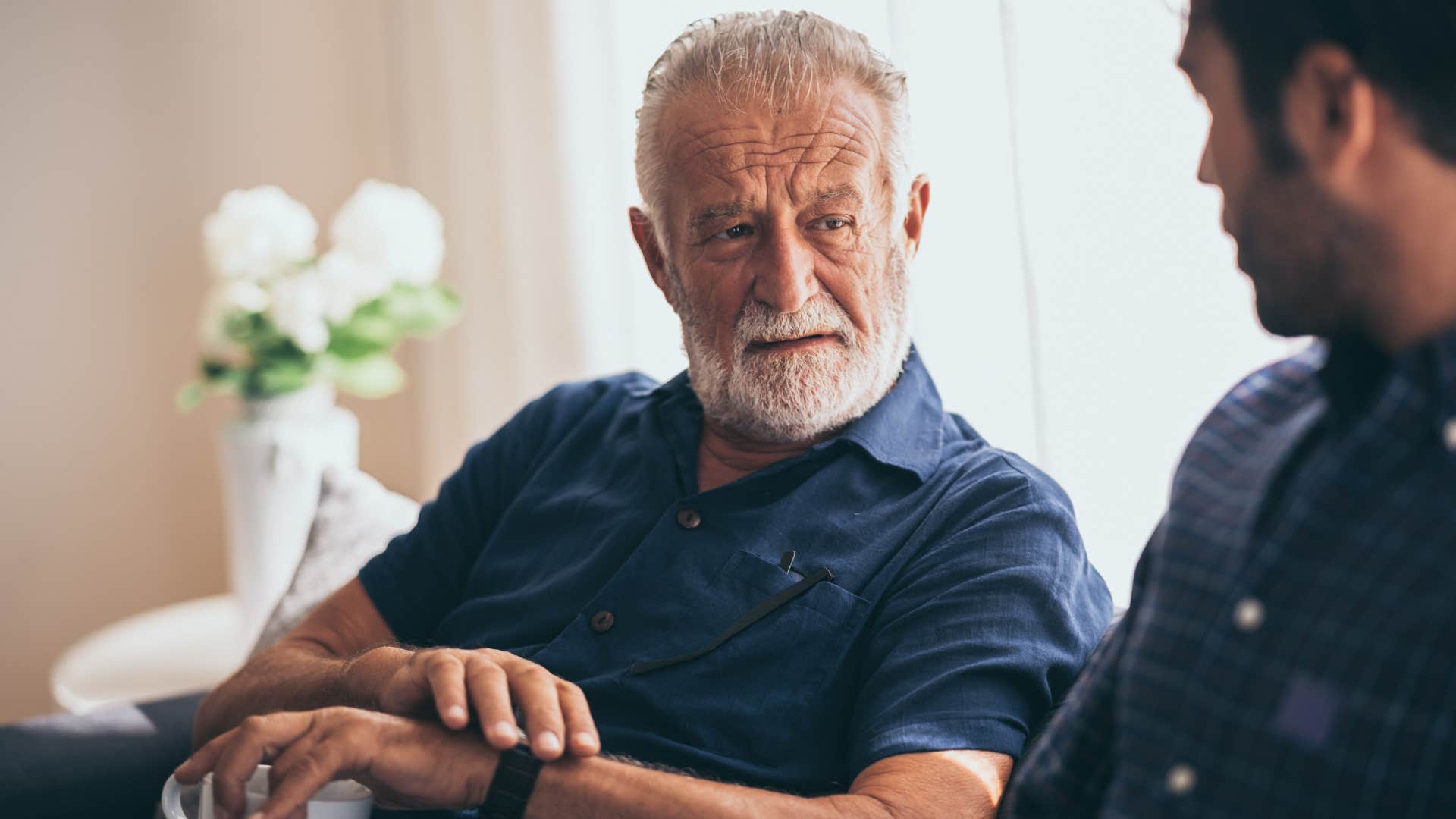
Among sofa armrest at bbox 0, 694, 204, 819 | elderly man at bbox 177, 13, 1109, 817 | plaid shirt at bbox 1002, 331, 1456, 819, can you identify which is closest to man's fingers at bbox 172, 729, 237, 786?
elderly man at bbox 177, 13, 1109, 817

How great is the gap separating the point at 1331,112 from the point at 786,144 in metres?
0.74

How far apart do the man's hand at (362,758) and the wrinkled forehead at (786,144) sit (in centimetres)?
66

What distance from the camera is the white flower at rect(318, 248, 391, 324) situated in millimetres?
2295

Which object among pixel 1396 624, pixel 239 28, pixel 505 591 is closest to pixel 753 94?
pixel 505 591

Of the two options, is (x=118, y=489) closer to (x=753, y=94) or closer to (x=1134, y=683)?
(x=753, y=94)

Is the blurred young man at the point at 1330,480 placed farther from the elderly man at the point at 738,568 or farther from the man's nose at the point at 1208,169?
the elderly man at the point at 738,568

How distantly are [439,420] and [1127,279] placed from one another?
199cm

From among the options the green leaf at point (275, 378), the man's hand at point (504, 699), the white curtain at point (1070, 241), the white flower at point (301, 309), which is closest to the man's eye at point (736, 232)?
the white curtain at point (1070, 241)

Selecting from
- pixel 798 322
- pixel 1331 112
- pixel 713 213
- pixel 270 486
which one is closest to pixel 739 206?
pixel 713 213

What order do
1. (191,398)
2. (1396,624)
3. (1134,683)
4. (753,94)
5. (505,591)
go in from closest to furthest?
(1396,624), (1134,683), (753,94), (505,591), (191,398)

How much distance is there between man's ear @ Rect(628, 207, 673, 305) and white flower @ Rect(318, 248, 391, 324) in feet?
2.73

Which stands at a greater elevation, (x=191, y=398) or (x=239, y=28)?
(x=239, y=28)

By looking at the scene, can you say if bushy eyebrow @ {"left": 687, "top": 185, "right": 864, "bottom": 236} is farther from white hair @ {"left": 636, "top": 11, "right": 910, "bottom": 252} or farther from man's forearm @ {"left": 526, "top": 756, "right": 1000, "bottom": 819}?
man's forearm @ {"left": 526, "top": 756, "right": 1000, "bottom": 819}

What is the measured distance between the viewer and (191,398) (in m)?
2.52
